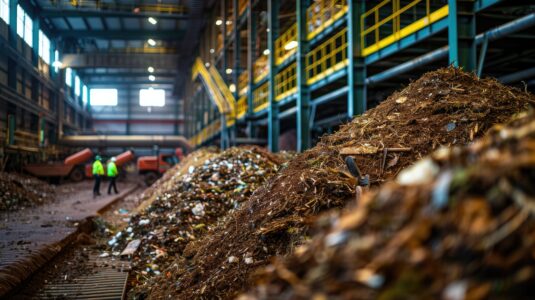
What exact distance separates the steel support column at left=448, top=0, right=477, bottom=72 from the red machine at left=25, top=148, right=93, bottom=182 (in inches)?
795

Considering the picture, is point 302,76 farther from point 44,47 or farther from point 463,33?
point 44,47

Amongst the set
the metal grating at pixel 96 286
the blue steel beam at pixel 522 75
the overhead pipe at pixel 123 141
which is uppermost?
the blue steel beam at pixel 522 75

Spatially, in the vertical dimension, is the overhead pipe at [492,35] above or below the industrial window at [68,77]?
below

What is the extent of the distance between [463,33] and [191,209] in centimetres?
547

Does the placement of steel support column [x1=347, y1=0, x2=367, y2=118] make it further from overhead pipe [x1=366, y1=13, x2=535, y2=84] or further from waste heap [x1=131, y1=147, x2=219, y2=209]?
waste heap [x1=131, y1=147, x2=219, y2=209]

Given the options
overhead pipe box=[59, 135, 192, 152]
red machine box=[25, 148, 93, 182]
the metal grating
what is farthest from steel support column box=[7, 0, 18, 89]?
the metal grating

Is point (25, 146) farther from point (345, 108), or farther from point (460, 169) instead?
point (460, 169)

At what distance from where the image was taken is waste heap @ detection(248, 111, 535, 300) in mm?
959

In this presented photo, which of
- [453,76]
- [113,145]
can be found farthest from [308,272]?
[113,145]

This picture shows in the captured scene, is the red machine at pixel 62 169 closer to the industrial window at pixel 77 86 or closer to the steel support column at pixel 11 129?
the steel support column at pixel 11 129

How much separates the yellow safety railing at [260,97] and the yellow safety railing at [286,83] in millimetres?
1332

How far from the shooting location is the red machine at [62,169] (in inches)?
805

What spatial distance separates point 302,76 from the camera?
12469 millimetres

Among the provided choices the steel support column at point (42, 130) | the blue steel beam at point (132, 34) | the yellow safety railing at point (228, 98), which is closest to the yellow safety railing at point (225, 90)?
the yellow safety railing at point (228, 98)
